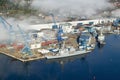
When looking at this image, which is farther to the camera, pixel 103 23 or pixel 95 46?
pixel 103 23

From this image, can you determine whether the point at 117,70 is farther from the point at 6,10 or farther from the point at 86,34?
the point at 6,10

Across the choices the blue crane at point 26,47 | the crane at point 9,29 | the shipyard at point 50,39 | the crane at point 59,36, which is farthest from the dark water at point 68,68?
the crane at point 9,29

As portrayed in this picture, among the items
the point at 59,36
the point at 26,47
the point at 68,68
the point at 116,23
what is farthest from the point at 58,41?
the point at 116,23

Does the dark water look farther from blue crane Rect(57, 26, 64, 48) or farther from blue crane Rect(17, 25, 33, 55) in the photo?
blue crane Rect(57, 26, 64, 48)

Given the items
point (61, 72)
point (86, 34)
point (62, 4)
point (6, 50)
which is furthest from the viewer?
point (62, 4)

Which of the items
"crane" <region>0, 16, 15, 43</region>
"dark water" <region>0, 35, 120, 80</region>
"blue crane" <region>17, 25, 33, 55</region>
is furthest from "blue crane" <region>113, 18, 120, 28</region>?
"crane" <region>0, 16, 15, 43</region>

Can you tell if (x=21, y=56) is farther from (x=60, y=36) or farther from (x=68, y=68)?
(x=60, y=36)

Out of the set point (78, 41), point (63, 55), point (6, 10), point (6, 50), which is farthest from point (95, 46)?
point (6, 10)

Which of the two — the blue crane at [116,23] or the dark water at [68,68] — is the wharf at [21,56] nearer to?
the dark water at [68,68]
